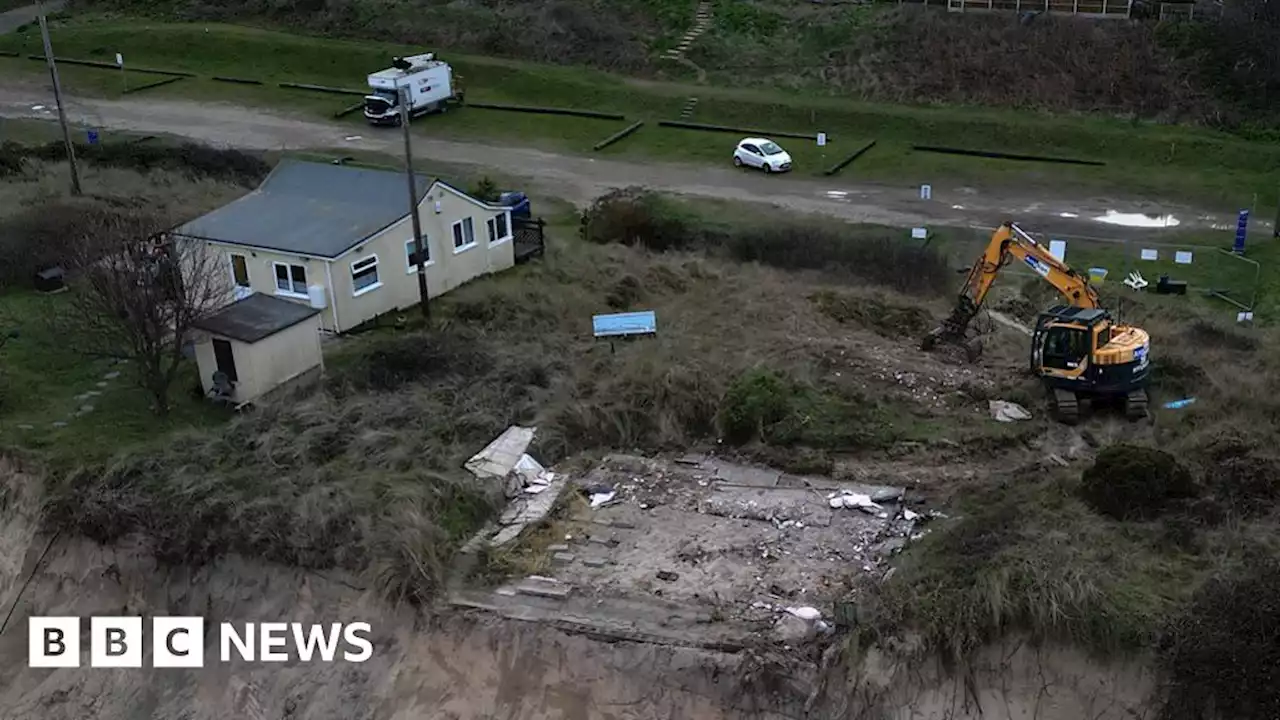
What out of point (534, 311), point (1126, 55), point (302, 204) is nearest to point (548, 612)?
point (534, 311)

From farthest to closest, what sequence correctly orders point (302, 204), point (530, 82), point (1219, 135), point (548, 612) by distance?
point (530, 82) → point (1219, 135) → point (302, 204) → point (548, 612)

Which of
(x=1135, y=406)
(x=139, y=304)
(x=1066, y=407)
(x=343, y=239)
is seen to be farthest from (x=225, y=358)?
(x=1135, y=406)

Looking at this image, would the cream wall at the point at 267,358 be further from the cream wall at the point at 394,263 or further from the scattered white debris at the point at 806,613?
the scattered white debris at the point at 806,613

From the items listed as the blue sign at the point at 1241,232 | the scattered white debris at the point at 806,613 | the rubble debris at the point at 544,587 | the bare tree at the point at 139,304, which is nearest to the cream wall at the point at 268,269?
the bare tree at the point at 139,304

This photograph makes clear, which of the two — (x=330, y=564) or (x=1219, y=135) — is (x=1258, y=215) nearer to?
(x=1219, y=135)

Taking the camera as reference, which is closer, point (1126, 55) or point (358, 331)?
point (358, 331)

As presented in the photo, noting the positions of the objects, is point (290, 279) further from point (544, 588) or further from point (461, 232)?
point (544, 588)
